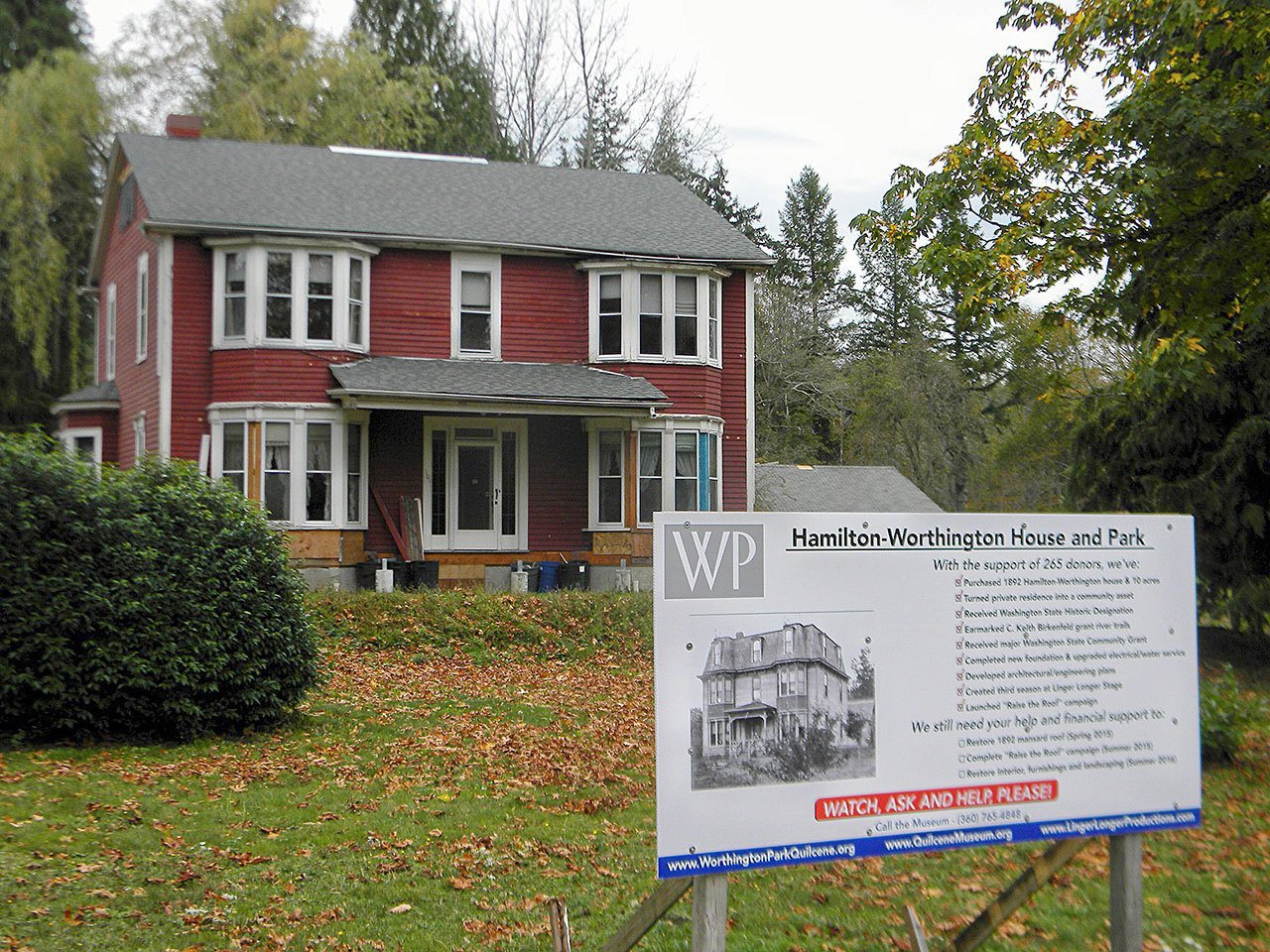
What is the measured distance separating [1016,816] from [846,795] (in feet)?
2.51

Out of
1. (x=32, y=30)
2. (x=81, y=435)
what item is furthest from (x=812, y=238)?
(x=81, y=435)

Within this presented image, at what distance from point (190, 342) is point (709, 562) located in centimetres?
2067

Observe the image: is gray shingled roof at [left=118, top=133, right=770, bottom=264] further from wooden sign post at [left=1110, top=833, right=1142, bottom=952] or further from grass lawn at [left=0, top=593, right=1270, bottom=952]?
wooden sign post at [left=1110, top=833, right=1142, bottom=952]

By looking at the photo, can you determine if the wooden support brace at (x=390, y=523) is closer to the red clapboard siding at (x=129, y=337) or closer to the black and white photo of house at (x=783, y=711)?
the red clapboard siding at (x=129, y=337)

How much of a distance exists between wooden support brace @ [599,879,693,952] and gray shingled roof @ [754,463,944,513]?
98.7ft

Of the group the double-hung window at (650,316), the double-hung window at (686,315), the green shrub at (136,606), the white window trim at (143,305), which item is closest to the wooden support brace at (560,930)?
the green shrub at (136,606)

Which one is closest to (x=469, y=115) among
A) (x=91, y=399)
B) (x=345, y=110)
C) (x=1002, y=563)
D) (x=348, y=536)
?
(x=345, y=110)

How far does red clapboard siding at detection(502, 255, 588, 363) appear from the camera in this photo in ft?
81.5

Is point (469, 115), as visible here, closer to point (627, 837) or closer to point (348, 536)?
point (348, 536)

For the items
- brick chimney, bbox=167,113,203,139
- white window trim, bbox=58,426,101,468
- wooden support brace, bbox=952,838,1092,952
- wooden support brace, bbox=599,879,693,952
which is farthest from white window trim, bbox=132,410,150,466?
wooden support brace, bbox=952,838,1092,952

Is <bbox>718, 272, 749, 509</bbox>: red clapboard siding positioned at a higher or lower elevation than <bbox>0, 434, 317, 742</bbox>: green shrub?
higher

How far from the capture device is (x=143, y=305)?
25.4 meters

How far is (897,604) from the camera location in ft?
16.1

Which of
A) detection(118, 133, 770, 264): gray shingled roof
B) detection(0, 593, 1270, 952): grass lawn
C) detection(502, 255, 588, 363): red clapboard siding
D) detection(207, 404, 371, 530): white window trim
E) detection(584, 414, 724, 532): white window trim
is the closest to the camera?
detection(0, 593, 1270, 952): grass lawn
